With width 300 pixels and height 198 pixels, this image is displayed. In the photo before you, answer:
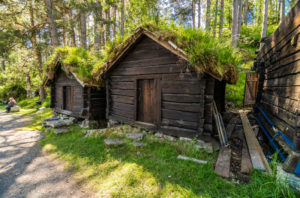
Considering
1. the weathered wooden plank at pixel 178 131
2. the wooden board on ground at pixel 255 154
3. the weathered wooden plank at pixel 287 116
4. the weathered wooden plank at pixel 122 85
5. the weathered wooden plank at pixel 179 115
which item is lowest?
the wooden board on ground at pixel 255 154

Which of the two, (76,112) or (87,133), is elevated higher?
(76,112)

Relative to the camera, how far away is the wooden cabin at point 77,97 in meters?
8.30

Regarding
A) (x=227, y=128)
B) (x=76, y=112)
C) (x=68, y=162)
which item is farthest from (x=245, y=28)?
(x=68, y=162)

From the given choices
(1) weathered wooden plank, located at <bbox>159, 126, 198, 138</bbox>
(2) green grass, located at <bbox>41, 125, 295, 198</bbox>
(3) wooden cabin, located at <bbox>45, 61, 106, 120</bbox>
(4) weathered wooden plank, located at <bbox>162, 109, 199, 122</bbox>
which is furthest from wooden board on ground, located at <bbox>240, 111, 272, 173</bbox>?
(3) wooden cabin, located at <bbox>45, 61, 106, 120</bbox>

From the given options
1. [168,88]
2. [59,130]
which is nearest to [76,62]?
[59,130]

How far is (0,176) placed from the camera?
423 cm

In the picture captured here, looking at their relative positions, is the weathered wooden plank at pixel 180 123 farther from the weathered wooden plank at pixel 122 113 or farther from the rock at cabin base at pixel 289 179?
the rock at cabin base at pixel 289 179

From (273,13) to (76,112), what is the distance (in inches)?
1309

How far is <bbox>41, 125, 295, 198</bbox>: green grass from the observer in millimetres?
2979

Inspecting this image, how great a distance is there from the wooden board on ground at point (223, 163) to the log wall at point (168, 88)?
76cm

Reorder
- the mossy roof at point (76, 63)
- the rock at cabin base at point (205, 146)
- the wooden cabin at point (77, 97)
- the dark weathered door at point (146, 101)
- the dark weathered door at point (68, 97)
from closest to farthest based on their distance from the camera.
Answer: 1. the rock at cabin base at point (205, 146)
2. the dark weathered door at point (146, 101)
3. the mossy roof at point (76, 63)
4. the wooden cabin at point (77, 97)
5. the dark weathered door at point (68, 97)

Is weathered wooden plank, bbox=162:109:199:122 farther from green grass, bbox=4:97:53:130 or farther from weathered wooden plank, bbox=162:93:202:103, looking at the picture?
green grass, bbox=4:97:53:130

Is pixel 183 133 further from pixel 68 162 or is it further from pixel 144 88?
pixel 68 162

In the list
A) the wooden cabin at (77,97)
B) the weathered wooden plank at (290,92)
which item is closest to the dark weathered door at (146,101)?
the wooden cabin at (77,97)
